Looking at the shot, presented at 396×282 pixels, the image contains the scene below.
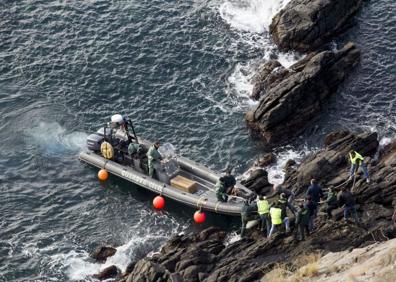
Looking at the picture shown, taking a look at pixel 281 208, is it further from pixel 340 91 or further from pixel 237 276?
pixel 340 91

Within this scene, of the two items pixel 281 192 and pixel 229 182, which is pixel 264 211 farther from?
pixel 229 182

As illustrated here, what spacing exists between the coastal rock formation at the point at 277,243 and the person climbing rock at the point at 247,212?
659 millimetres

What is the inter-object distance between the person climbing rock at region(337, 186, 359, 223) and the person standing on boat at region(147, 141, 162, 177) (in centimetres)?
1150

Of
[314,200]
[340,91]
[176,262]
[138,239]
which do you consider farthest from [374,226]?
[340,91]

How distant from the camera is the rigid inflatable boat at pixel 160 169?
39.4m

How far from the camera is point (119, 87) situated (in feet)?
163

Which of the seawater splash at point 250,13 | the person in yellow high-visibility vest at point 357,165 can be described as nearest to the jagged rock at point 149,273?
the person in yellow high-visibility vest at point 357,165

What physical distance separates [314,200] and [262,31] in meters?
21.9

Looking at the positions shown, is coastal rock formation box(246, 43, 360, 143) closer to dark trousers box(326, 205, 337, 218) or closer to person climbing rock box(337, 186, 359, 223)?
dark trousers box(326, 205, 337, 218)

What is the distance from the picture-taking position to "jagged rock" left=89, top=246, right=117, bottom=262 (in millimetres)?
37062

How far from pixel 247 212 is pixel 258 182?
15.1 ft

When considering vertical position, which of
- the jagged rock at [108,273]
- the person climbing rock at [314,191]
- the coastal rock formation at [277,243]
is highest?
the person climbing rock at [314,191]

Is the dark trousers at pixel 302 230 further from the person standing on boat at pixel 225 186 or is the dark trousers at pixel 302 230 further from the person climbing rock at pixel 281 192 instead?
the person standing on boat at pixel 225 186

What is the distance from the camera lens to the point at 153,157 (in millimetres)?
40875
